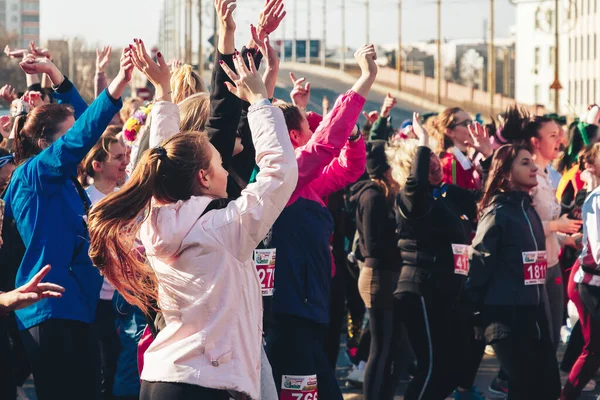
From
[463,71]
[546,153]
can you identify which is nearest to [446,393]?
[546,153]

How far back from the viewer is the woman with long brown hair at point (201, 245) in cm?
403

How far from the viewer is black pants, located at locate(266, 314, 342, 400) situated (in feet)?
18.0

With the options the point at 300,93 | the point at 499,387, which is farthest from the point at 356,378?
the point at 300,93

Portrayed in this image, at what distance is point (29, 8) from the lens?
1114 inches

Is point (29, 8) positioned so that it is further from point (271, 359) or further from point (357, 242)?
point (271, 359)

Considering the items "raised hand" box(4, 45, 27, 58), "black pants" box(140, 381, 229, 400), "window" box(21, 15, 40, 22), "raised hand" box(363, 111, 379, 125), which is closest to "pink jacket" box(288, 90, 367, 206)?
"black pants" box(140, 381, 229, 400)

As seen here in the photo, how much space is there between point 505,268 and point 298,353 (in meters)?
1.93

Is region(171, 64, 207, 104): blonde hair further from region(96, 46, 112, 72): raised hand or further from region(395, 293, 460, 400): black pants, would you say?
region(395, 293, 460, 400): black pants

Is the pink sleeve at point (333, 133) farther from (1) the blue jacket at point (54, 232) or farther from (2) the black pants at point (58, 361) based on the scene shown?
(2) the black pants at point (58, 361)

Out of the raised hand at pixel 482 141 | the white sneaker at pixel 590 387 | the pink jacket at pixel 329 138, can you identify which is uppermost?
the pink jacket at pixel 329 138


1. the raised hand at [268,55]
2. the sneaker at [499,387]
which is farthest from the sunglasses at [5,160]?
the sneaker at [499,387]

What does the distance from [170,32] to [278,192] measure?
254 feet

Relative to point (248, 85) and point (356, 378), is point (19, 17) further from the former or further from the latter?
point (248, 85)

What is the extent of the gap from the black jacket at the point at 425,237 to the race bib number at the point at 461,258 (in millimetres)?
25
